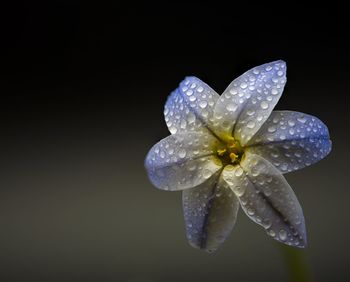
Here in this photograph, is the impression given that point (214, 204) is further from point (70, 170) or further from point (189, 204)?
point (70, 170)

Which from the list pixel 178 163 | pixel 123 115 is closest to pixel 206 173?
pixel 178 163

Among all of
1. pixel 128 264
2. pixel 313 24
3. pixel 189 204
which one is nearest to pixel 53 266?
pixel 128 264

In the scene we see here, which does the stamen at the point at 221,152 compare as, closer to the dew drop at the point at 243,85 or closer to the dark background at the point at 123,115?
the dew drop at the point at 243,85

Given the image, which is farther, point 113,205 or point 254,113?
point 113,205

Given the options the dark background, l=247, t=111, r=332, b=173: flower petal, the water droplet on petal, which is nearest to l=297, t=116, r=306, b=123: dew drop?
l=247, t=111, r=332, b=173: flower petal

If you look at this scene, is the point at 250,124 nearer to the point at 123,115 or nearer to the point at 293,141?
the point at 293,141

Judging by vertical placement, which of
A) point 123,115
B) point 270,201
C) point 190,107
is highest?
point 123,115
